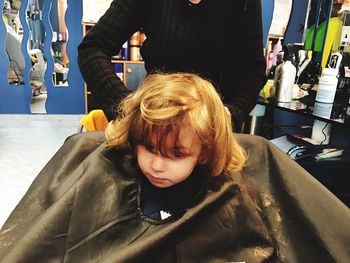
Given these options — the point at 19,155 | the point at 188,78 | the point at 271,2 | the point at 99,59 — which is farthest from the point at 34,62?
the point at 188,78

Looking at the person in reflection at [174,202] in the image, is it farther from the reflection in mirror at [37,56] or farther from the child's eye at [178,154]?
the reflection in mirror at [37,56]

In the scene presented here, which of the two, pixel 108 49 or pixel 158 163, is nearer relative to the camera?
pixel 158 163

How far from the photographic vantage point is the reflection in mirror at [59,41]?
3650 mm

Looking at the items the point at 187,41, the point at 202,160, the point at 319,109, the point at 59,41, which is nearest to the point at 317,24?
the point at 319,109

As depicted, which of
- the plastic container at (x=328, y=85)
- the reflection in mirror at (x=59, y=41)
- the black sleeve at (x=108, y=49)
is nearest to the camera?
the black sleeve at (x=108, y=49)

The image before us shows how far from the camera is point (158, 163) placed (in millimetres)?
756

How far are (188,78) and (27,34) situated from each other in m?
3.35

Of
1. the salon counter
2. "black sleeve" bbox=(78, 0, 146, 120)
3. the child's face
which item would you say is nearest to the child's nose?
the child's face

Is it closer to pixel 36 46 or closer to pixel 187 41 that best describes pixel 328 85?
pixel 187 41

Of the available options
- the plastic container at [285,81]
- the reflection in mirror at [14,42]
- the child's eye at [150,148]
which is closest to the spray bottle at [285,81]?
the plastic container at [285,81]

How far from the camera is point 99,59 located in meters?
1.03

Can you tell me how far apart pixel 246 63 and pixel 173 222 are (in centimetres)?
64

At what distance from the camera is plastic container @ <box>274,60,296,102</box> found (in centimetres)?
180

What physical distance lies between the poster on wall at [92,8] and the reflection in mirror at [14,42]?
853 mm
